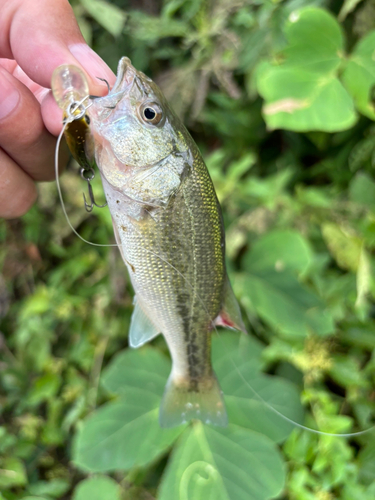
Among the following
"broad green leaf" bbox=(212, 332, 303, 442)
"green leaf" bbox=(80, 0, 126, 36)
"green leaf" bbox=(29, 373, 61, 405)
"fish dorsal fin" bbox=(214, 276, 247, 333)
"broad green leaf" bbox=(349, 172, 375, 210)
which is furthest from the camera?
"green leaf" bbox=(29, 373, 61, 405)

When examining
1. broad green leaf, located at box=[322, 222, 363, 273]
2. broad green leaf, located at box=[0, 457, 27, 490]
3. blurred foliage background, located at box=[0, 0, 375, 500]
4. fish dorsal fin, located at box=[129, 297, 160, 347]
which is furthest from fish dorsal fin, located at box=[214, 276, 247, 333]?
broad green leaf, located at box=[0, 457, 27, 490]

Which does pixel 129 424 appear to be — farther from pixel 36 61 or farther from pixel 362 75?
pixel 362 75

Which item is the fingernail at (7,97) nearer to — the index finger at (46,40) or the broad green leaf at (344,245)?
the index finger at (46,40)

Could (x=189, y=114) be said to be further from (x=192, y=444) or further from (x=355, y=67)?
(x=192, y=444)

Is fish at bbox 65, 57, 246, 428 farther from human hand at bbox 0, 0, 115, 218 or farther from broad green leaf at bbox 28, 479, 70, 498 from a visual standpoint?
broad green leaf at bbox 28, 479, 70, 498

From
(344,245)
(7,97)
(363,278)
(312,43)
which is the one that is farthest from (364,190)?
(7,97)

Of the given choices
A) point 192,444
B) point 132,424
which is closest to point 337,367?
point 192,444
